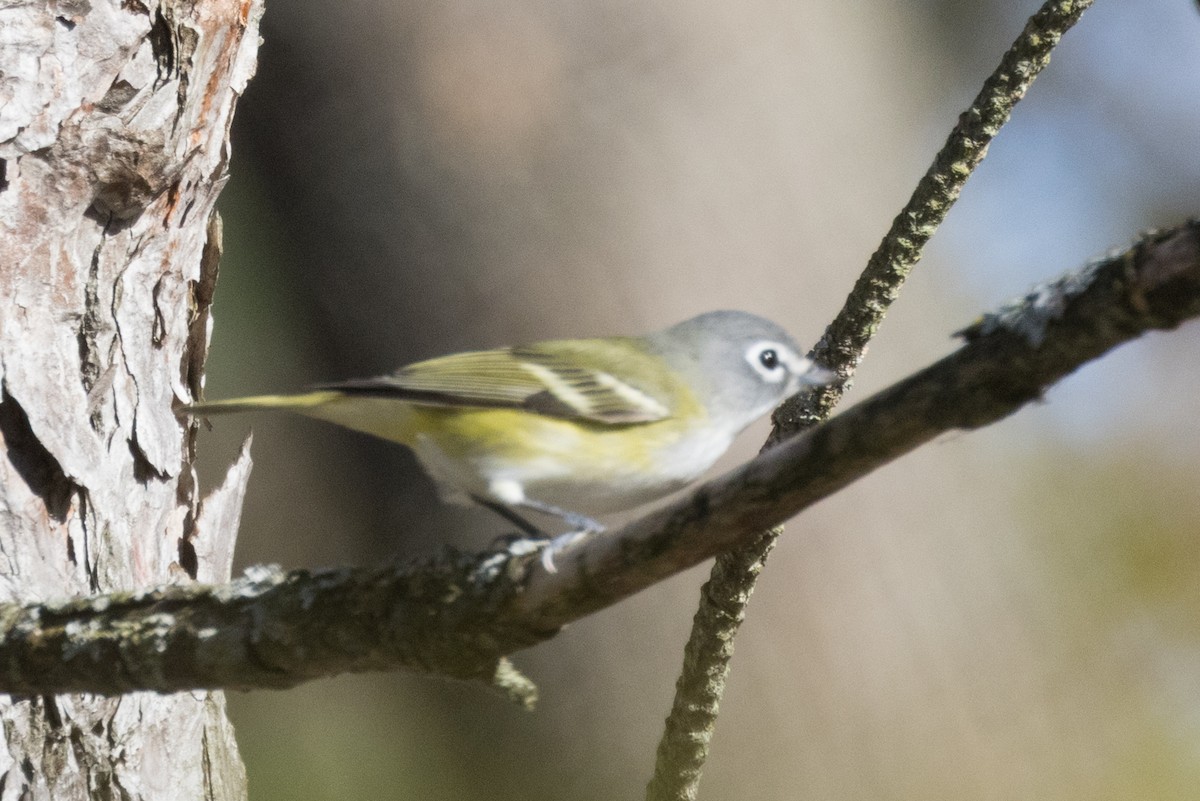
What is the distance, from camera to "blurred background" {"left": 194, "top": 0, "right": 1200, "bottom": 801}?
3271 millimetres

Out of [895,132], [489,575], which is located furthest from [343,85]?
[489,575]

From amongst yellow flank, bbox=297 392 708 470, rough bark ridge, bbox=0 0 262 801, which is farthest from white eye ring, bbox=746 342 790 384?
rough bark ridge, bbox=0 0 262 801

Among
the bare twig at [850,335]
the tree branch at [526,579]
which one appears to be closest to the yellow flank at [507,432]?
the bare twig at [850,335]

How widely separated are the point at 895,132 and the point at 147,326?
2.90 meters

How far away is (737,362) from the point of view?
222cm

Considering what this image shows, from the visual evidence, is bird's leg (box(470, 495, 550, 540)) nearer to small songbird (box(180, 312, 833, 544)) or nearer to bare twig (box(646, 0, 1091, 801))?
small songbird (box(180, 312, 833, 544))

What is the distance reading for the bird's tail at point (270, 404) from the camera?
1775mm

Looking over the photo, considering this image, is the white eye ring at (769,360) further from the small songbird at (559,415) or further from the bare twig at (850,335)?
the bare twig at (850,335)

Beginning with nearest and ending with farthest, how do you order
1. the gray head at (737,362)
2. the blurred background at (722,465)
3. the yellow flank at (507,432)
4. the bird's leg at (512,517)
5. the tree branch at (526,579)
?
the tree branch at (526,579) → the yellow flank at (507,432) → the bird's leg at (512,517) → the gray head at (737,362) → the blurred background at (722,465)

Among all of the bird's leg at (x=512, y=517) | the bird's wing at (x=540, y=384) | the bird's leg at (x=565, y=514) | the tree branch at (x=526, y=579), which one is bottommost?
the tree branch at (x=526, y=579)

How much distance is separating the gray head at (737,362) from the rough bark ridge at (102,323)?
3.20 ft

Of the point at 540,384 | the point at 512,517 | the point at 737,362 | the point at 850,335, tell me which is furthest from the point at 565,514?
the point at 850,335

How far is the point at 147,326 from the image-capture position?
2059 mm

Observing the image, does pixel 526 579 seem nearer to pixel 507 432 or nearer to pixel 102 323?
pixel 507 432
